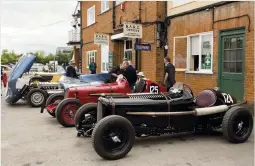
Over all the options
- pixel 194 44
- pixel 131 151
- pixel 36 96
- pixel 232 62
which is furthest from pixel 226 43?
pixel 36 96

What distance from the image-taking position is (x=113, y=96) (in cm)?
586

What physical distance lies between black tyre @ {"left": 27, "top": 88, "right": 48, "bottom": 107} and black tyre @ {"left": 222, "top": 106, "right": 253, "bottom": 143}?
23.5 feet

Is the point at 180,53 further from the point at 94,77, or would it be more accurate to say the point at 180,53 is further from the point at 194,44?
the point at 94,77

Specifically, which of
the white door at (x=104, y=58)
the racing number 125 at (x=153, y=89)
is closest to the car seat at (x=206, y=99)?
the racing number 125 at (x=153, y=89)

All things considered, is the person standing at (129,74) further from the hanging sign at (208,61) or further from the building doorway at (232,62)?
the hanging sign at (208,61)

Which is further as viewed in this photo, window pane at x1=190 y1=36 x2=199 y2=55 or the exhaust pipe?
window pane at x1=190 y1=36 x2=199 y2=55

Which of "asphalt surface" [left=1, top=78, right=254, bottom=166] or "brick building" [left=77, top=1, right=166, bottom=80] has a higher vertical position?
"brick building" [left=77, top=1, right=166, bottom=80]

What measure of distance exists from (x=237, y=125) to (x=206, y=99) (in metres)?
0.76

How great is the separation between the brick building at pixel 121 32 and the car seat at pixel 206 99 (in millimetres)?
7071

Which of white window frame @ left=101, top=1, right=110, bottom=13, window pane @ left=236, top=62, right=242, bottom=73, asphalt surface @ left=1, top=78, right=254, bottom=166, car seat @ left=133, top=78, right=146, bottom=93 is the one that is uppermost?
white window frame @ left=101, top=1, right=110, bottom=13

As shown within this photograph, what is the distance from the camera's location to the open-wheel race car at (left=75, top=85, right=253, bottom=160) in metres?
5.02

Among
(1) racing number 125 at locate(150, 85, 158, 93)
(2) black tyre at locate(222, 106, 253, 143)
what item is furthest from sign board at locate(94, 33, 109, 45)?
(2) black tyre at locate(222, 106, 253, 143)

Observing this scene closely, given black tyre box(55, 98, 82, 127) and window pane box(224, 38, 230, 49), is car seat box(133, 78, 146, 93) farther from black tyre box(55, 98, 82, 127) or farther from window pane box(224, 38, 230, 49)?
window pane box(224, 38, 230, 49)

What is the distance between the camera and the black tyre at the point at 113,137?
4.84m
